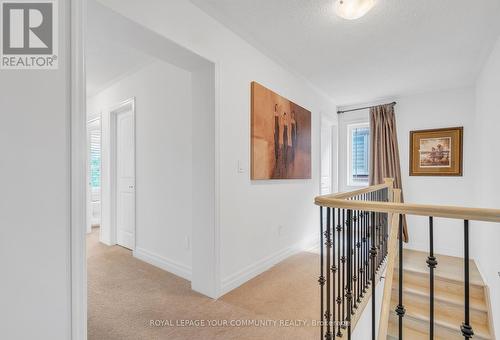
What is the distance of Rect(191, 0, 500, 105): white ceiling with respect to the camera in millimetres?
2014

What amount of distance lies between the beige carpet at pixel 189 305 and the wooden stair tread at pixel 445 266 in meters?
1.75

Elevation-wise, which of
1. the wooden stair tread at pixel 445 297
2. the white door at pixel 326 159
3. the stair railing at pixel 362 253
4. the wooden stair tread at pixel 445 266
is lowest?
the wooden stair tread at pixel 445 297

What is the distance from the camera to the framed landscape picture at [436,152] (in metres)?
3.85

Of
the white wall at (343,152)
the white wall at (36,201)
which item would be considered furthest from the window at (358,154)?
the white wall at (36,201)

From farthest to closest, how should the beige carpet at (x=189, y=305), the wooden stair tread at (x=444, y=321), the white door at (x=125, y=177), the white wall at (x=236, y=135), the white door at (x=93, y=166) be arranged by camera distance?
1. the white door at (x=93, y=166)
2. the white door at (x=125, y=177)
3. the wooden stair tread at (x=444, y=321)
4. the white wall at (x=236, y=135)
5. the beige carpet at (x=189, y=305)

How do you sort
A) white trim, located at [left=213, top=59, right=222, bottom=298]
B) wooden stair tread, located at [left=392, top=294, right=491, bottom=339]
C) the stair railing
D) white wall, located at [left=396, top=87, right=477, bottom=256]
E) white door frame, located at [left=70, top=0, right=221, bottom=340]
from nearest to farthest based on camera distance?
the stair railing < white door frame, located at [left=70, top=0, right=221, bottom=340] < white trim, located at [left=213, top=59, right=222, bottom=298] < wooden stair tread, located at [left=392, top=294, right=491, bottom=339] < white wall, located at [left=396, top=87, right=477, bottom=256]

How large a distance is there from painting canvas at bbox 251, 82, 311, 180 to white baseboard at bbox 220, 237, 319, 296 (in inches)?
37.5

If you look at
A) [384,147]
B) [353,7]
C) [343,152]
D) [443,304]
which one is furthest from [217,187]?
[343,152]

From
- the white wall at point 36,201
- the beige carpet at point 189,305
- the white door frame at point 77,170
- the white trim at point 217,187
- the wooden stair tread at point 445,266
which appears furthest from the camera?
the wooden stair tread at point 445,266

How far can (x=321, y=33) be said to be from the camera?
239cm

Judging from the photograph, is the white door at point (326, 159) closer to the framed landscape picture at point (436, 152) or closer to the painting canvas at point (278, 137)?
the painting canvas at point (278, 137)

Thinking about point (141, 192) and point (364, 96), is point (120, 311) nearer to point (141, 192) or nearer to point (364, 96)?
point (141, 192)

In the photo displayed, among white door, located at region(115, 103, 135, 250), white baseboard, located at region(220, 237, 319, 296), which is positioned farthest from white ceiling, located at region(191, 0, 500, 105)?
white baseboard, located at region(220, 237, 319, 296)

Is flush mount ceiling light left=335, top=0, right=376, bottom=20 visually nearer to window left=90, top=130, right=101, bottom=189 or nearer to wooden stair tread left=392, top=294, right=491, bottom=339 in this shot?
wooden stair tread left=392, top=294, right=491, bottom=339
